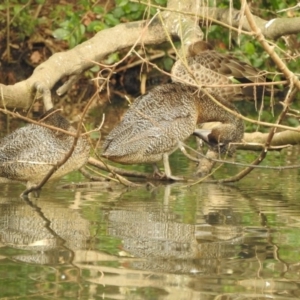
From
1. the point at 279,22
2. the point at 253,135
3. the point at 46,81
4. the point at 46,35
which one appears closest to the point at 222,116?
the point at 253,135

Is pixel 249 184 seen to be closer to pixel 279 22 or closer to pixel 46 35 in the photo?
pixel 279 22

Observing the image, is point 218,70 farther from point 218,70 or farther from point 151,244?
point 151,244

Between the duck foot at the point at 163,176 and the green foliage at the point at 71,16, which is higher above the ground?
the green foliage at the point at 71,16

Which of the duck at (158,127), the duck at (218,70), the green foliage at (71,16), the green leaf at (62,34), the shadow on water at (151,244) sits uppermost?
the green foliage at (71,16)

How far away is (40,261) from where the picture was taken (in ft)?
17.5

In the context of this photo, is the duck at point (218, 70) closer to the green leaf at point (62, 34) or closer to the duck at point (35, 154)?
the green leaf at point (62, 34)

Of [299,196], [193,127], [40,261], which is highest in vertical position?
[193,127]

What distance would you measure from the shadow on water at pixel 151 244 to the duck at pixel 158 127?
0.42 meters

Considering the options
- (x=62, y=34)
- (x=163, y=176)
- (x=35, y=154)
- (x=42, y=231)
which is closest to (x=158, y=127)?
(x=163, y=176)

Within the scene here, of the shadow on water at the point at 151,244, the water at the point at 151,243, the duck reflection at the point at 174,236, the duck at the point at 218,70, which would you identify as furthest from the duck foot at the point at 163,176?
the duck at the point at 218,70

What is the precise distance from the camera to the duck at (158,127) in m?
8.57

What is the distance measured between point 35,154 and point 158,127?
1332mm

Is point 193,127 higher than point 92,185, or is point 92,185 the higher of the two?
point 193,127

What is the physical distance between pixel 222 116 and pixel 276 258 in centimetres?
425
